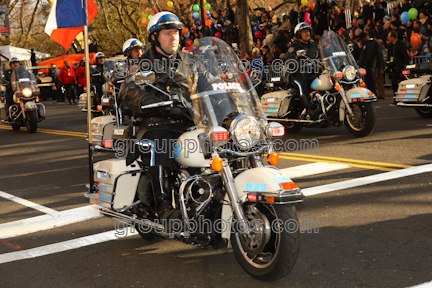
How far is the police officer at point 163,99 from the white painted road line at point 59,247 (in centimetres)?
96

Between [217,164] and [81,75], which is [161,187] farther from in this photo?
[81,75]

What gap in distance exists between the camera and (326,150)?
10.1m

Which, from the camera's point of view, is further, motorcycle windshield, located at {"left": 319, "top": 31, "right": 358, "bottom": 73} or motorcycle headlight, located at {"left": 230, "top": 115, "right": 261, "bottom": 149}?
motorcycle windshield, located at {"left": 319, "top": 31, "right": 358, "bottom": 73}

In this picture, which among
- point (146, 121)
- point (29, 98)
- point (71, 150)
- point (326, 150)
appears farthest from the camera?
point (29, 98)

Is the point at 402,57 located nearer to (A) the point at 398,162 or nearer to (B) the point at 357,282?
(A) the point at 398,162

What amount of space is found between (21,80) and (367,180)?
11.5m

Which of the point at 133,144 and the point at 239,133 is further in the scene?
the point at 133,144

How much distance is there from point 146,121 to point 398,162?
15.0 ft

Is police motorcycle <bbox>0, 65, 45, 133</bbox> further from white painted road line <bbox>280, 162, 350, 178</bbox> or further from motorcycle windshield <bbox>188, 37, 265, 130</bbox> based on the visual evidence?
motorcycle windshield <bbox>188, 37, 265, 130</bbox>

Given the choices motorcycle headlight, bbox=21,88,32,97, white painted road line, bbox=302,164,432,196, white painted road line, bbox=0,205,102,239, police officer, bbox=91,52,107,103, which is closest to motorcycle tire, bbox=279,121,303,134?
white painted road line, bbox=302,164,432,196

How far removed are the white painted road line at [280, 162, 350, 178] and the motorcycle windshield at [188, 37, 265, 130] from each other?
355 cm

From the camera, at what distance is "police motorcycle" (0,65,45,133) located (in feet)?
52.4

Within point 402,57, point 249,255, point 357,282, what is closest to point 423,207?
point 357,282

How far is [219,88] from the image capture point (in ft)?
15.3
